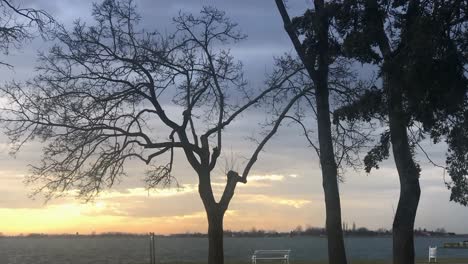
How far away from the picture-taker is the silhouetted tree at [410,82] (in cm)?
1535

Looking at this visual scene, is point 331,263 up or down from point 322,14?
down

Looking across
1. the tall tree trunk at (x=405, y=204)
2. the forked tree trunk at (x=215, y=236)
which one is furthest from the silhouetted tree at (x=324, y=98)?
the forked tree trunk at (x=215, y=236)

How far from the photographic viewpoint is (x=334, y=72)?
79.4 ft

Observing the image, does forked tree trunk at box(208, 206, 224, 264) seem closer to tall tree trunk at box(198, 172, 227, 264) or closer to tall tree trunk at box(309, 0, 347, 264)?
tall tree trunk at box(198, 172, 227, 264)

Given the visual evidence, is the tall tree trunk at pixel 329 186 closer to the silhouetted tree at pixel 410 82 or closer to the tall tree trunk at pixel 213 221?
the silhouetted tree at pixel 410 82

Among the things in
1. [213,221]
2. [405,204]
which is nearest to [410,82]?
[405,204]

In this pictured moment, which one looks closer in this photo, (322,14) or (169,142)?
(322,14)

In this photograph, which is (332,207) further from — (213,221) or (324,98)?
(213,221)

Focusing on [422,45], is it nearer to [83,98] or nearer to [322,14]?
[322,14]

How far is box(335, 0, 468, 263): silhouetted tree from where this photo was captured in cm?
1535

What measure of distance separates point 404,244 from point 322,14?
6432 millimetres

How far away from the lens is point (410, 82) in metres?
15.5

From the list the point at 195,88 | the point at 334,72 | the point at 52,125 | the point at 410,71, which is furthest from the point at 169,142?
the point at 410,71

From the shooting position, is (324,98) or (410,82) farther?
(324,98)
